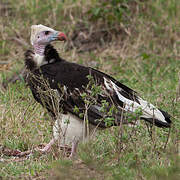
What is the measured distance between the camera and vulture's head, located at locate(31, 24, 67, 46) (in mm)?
5277

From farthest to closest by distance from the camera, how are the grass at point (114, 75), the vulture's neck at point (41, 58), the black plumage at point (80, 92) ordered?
1. the vulture's neck at point (41, 58)
2. the black plumage at point (80, 92)
3. the grass at point (114, 75)

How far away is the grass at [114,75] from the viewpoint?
3839 mm

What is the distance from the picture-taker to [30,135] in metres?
5.23

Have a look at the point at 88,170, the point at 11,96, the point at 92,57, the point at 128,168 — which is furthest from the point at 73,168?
the point at 92,57

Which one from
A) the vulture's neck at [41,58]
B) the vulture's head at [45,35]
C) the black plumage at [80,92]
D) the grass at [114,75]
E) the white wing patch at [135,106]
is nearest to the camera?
the grass at [114,75]

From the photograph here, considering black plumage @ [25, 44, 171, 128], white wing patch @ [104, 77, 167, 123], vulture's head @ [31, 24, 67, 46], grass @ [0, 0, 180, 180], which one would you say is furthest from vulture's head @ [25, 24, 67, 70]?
white wing patch @ [104, 77, 167, 123]

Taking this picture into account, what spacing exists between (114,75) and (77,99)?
3.25 metres

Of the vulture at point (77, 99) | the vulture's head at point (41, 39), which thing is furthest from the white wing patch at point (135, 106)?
the vulture's head at point (41, 39)

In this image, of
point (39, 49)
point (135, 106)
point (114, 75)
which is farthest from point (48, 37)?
point (114, 75)

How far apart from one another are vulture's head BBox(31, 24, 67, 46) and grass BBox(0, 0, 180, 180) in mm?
810

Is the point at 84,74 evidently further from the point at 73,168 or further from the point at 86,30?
the point at 86,30

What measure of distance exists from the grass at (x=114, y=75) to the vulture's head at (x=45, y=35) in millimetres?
810

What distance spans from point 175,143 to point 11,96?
273 centimetres

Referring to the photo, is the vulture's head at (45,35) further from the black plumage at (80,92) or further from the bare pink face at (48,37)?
the black plumage at (80,92)
